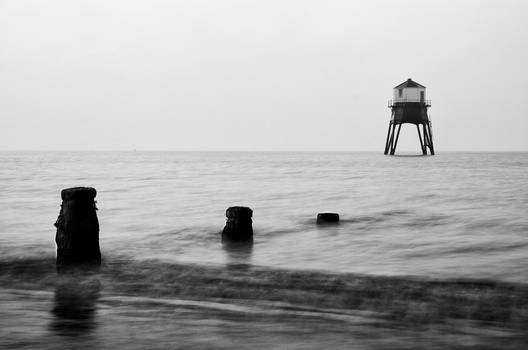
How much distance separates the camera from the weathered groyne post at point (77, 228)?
766 cm

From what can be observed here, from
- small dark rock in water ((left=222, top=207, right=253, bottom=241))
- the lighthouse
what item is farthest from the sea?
the lighthouse

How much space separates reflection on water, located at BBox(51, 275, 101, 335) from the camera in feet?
18.4

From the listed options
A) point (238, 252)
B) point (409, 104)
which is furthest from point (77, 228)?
point (409, 104)

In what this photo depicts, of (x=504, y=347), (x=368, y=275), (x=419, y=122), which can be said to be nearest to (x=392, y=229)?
(x=368, y=275)

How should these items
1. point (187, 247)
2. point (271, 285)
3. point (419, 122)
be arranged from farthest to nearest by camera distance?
point (419, 122) → point (187, 247) → point (271, 285)

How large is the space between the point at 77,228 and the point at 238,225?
11.5 feet

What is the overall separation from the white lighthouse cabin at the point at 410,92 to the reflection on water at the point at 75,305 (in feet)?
198

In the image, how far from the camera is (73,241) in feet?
26.1

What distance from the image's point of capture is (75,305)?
655 cm

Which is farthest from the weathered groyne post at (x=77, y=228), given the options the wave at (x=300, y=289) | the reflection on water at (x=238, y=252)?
the reflection on water at (x=238, y=252)

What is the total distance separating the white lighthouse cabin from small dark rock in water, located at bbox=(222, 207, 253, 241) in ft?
186

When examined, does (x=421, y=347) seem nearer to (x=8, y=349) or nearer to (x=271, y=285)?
(x=271, y=285)

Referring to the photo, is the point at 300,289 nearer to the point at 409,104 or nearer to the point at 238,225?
the point at 238,225

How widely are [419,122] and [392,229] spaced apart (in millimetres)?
54078
